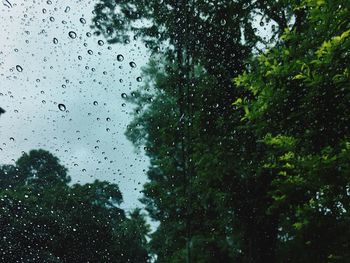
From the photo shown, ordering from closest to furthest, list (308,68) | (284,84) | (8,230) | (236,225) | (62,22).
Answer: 1. (308,68)
2. (284,84)
3. (62,22)
4. (236,225)
5. (8,230)

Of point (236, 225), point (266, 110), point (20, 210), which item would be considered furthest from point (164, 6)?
point (20, 210)

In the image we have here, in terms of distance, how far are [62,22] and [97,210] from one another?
58.8 ft

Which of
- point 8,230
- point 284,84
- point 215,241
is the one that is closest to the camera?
point 284,84

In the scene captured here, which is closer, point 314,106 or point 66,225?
point 314,106

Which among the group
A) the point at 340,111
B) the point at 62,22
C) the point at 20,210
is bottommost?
the point at 340,111

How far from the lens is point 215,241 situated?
46.2 feet

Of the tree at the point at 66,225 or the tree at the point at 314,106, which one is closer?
the tree at the point at 314,106

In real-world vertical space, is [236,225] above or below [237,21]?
below

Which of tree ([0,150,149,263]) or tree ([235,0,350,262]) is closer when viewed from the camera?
tree ([235,0,350,262])

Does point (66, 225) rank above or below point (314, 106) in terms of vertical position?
above

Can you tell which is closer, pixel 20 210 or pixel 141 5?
pixel 141 5

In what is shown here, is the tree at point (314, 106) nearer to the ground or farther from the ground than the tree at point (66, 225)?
nearer to the ground

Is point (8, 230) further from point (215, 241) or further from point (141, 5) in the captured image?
point (141, 5)

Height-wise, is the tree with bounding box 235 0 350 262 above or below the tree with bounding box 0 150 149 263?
below
